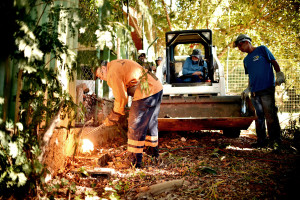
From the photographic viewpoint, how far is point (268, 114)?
4375 millimetres

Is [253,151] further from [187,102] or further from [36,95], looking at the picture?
[36,95]

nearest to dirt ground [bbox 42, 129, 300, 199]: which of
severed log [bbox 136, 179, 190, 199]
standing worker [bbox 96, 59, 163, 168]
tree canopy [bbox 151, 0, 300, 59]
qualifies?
severed log [bbox 136, 179, 190, 199]

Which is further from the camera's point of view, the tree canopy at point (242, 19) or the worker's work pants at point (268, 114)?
the tree canopy at point (242, 19)

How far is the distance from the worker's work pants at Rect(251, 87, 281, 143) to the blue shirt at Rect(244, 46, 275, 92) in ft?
0.40

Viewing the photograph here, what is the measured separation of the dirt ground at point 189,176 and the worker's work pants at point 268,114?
0.96 feet

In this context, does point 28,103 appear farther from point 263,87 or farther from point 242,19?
point 242,19

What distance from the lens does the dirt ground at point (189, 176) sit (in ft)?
7.86

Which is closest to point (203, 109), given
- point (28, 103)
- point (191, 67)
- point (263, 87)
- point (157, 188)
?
point (263, 87)

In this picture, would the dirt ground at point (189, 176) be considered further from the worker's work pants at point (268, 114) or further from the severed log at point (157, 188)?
the worker's work pants at point (268, 114)

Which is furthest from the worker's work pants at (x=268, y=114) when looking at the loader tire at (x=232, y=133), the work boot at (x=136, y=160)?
the work boot at (x=136, y=160)

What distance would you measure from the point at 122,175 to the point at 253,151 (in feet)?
8.35

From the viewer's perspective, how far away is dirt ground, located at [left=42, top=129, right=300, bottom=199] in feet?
7.86

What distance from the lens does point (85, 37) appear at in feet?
7.13

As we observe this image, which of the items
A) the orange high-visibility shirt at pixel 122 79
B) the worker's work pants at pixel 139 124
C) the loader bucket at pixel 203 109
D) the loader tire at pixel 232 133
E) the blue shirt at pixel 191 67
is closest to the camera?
the orange high-visibility shirt at pixel 122 79
